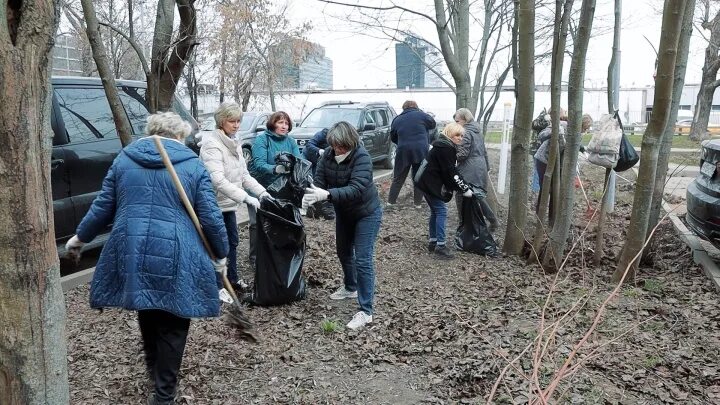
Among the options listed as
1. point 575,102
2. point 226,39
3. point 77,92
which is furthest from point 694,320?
point 226,39

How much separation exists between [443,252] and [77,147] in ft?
12.9

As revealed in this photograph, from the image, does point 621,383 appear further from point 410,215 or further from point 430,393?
point 410,215

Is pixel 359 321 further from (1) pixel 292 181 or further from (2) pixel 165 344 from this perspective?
(2) pixel 165 344

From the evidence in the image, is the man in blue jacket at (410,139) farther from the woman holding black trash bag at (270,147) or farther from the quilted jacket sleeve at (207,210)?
the quilted jacket sleeve at (207,210)

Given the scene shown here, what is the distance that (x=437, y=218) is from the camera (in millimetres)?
6820

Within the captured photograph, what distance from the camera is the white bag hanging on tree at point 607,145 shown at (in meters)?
6.89

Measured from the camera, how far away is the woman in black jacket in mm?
6473

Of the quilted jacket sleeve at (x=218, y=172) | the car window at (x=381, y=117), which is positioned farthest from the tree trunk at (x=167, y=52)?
the car window at (x=381, y=117)

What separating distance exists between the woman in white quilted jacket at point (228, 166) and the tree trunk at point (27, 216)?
2477mm

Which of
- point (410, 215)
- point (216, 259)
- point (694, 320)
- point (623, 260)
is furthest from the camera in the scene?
point (410, 215)

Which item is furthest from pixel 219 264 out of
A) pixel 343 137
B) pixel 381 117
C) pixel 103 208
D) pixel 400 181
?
pixel 381 117

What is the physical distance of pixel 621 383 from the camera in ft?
12.3

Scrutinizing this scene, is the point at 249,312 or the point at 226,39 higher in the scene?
the point at 226,39

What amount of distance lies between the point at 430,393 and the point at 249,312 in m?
1.83
